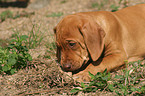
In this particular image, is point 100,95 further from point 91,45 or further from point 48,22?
point 48,22

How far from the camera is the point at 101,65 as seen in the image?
3.12 metres

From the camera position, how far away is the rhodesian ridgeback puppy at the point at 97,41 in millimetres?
3010

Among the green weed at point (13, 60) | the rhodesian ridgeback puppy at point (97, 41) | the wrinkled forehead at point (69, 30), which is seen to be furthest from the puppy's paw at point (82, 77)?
the green weed at point (13, 60)

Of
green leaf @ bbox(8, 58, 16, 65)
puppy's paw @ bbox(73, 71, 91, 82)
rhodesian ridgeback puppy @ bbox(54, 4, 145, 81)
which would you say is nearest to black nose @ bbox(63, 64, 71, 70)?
rhodesian ridgeback puppy @ bbox(54, 4, 145, 81)

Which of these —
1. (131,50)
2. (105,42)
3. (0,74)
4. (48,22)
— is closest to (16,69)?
(0,74)

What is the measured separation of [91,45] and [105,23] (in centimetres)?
60

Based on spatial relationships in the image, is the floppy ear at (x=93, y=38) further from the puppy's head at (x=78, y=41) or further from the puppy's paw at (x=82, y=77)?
the puppy's paw at (x=82, y=77)

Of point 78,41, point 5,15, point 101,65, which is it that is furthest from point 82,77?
point 5,15

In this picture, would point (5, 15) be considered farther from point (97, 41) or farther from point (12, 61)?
point (97, 41)

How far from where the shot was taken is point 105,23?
11.2 feet

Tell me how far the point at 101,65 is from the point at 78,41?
533mm

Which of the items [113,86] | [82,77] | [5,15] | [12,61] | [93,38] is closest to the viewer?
[113,86]

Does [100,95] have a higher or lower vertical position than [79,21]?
lower

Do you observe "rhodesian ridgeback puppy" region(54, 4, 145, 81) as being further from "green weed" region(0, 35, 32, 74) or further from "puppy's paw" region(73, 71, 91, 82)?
"green weed" region(0, 35, 32, 74)
